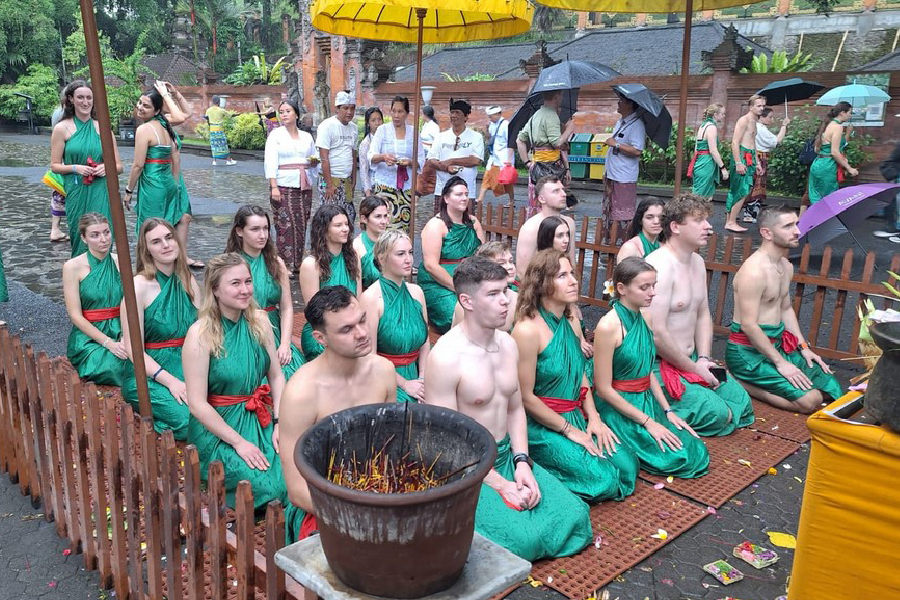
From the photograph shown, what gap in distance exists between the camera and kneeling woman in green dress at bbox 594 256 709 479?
4.46m

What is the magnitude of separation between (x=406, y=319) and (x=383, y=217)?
128cm

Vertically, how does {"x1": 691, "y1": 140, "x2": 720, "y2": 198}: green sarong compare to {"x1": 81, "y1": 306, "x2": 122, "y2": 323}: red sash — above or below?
above

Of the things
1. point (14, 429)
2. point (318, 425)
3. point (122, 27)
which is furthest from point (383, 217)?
point (122, 27)

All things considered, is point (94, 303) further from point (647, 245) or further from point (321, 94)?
point (321, 94)

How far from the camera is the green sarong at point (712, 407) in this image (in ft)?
16.4

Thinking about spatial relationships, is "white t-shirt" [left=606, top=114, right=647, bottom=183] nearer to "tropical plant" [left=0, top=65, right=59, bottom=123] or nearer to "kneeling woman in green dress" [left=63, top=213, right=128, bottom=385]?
"kneeling woman in green dress" [left=63, top=213, right=128, bottom=385]

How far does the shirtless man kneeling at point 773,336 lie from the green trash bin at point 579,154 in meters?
15.7

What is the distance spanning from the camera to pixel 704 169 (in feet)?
40.8

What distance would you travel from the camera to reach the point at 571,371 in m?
4.32

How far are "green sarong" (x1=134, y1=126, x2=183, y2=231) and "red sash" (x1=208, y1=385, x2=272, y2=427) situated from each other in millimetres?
4182

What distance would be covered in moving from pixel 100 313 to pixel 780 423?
497 cm

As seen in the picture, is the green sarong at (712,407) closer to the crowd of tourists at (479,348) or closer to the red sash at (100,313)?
the crowd of tourists at (479,348)

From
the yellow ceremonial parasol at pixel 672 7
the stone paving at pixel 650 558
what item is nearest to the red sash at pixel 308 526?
the stone paving at pixel 650 558

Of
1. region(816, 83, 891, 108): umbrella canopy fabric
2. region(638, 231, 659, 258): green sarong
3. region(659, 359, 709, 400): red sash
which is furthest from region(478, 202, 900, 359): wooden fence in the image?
region(816, 83, 891, 108): umbrella canopy fabric
